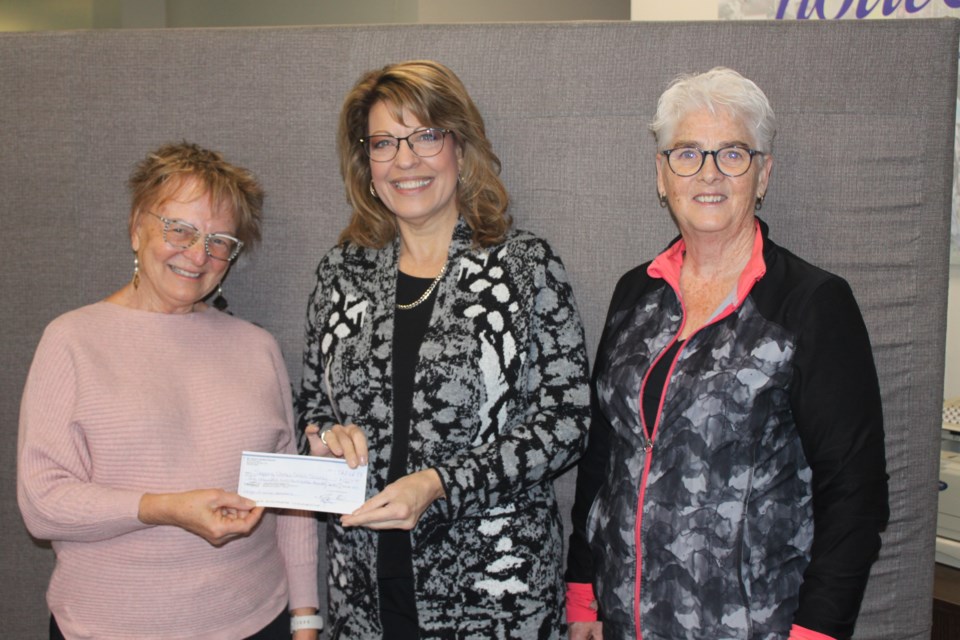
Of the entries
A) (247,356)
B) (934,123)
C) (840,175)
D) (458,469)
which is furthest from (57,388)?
(934,123)

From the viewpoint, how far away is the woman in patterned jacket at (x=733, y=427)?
59.2 inches

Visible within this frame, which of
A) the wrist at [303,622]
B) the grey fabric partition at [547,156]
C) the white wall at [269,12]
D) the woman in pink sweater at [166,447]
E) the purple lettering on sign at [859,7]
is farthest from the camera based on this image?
the white wall at [269,12]

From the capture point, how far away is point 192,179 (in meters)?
1.94

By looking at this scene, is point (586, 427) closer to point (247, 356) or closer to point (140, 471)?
point (247, 356)

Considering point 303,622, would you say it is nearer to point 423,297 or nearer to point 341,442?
point 341,442

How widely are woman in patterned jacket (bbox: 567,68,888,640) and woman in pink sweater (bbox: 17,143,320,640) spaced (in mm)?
772

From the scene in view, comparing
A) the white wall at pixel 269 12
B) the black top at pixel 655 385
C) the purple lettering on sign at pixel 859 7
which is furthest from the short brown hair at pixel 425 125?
the white wall at pixel 269 12

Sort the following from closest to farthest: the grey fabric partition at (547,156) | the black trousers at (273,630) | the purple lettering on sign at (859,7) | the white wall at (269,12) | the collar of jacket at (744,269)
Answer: the collar of jacket at (744,269) → the black trousers at (273,630) → the grey fabric partition at (547,156) → the purple lettering on sign at (859,7) → the white wall at (269,12)

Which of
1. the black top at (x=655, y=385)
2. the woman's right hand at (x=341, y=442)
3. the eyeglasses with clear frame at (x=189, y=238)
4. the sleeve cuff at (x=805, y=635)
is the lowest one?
the sleeve cuff at (x=805, y=635)

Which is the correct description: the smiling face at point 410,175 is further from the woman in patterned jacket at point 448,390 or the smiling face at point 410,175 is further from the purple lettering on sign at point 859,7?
the purple lettering on sign at point 859,7

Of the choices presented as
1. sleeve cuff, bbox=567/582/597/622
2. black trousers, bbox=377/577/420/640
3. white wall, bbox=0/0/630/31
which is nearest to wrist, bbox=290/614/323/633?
black trousers, bbox=377/577/420/640

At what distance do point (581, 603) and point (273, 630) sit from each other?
717 mm

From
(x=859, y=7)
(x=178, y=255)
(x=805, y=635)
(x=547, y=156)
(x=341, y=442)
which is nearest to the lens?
(x=805, y=635)

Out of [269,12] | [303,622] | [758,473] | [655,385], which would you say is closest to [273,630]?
[303,622]
